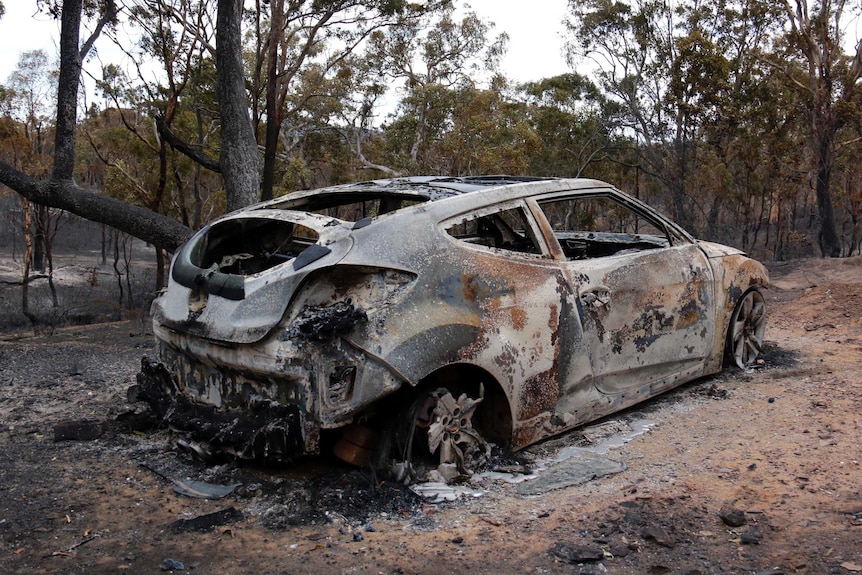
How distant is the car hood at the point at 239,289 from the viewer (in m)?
3.54

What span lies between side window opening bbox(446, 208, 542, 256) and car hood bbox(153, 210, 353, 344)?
963 millimetres

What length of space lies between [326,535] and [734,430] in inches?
108

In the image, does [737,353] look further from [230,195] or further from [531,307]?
[230,195]

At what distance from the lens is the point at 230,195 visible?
9359 mm

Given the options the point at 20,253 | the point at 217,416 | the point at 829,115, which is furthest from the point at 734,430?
the point at 20,253

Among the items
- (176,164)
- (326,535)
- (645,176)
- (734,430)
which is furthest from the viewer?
(645,176)

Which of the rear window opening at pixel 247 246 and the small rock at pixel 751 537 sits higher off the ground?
the rear window opening at pixel 247 246

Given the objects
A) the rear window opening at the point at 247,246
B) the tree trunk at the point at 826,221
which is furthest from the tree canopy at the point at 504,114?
the rear window opening at the point at 247,246

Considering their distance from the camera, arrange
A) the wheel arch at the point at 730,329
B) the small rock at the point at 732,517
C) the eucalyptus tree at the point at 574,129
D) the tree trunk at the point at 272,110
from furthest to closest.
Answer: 1. the eucalyptus tree at the point at 574,129
2. the tree trunk at the point at 272,110
3. the wheel arch at the point at 730,329
4. the small rock at the point at 732,517

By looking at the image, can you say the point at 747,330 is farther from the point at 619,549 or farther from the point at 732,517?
the point at 619,549

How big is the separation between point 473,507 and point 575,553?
0.65 metres

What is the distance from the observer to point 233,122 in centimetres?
945

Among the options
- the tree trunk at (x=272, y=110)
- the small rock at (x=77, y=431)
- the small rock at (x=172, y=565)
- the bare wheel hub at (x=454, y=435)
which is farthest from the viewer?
the tree trunk at (x=272, y=110)

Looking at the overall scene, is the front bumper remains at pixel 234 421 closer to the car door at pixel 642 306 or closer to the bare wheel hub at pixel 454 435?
the bare wheel hub at pixel 454 435
